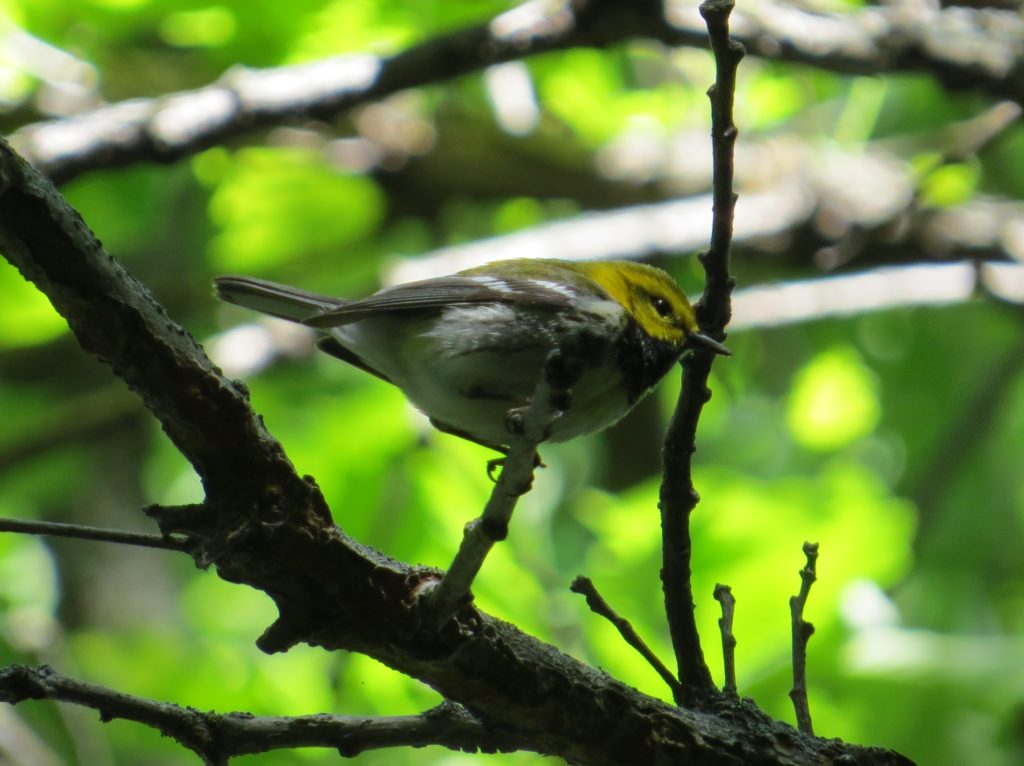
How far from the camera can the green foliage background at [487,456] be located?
14.4ft

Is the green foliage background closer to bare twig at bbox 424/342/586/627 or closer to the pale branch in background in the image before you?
the pale branch in background

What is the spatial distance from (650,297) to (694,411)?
1.57 m

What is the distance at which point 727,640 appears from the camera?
102 inches

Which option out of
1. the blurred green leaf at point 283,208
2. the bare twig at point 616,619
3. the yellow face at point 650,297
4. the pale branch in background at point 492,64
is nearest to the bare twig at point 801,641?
the bare twig at point 616,619

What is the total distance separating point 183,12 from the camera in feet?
15.5

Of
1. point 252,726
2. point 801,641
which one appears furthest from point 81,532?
point 801,641

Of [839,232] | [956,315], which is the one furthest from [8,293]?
[956,315]

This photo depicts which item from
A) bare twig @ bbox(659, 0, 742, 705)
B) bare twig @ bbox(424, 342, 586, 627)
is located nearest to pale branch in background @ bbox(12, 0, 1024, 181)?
bare twig @ bbox(659, 0, 742, 705)

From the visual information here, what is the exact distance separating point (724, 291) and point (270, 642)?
118 centimetres

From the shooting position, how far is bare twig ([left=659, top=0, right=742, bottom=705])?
2184 millimetres

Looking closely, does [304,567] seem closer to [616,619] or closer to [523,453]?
[523,453]

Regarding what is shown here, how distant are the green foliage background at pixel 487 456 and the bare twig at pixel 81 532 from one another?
5.57 ft

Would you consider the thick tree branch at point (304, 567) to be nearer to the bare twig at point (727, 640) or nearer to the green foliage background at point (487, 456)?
the bare twig at point (727, 640)

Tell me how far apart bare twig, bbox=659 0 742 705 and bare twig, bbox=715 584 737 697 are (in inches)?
1.8
